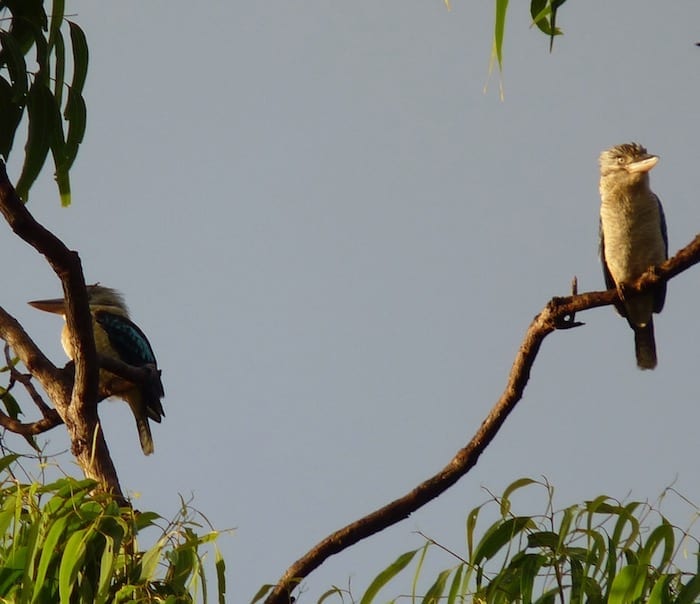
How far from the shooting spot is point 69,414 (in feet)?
10.6

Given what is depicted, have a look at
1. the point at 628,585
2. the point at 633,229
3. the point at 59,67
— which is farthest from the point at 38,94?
the point at 633,229

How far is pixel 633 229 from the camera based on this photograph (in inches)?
199

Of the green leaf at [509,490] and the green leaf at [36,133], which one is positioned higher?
the green leaf at [36,133]

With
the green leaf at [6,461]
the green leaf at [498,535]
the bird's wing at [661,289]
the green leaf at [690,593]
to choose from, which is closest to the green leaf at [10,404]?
the green leaf at [6,461]

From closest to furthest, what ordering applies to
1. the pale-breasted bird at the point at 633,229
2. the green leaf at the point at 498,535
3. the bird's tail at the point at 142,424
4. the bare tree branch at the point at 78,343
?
the green leaf at the point at 498,535 < the bare tree branch at the point at 78,343 < the pale-breasted bird at the point at 633,229 < the bird's tail at the point at 142,424

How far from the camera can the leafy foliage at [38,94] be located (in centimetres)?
295

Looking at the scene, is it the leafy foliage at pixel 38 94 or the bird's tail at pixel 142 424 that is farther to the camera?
the bird's tail at pixel 142 424

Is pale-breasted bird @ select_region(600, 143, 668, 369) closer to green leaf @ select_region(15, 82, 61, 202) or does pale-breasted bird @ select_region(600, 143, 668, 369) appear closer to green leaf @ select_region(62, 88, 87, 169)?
green leaf @ select_region(62, 88, 87, 169)

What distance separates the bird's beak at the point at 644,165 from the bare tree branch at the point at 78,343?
2.91 metres

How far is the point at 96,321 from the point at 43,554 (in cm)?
429

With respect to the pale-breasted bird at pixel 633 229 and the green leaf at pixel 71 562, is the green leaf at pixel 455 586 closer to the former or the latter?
the green leaf at pixel 71 562

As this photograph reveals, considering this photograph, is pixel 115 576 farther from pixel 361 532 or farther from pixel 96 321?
pixel 96 321

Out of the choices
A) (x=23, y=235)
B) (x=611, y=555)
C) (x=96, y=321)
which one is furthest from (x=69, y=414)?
(x=96, y=321)

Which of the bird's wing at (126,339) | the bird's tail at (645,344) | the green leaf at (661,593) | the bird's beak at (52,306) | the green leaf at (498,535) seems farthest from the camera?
the bird's beak at (52,306)
